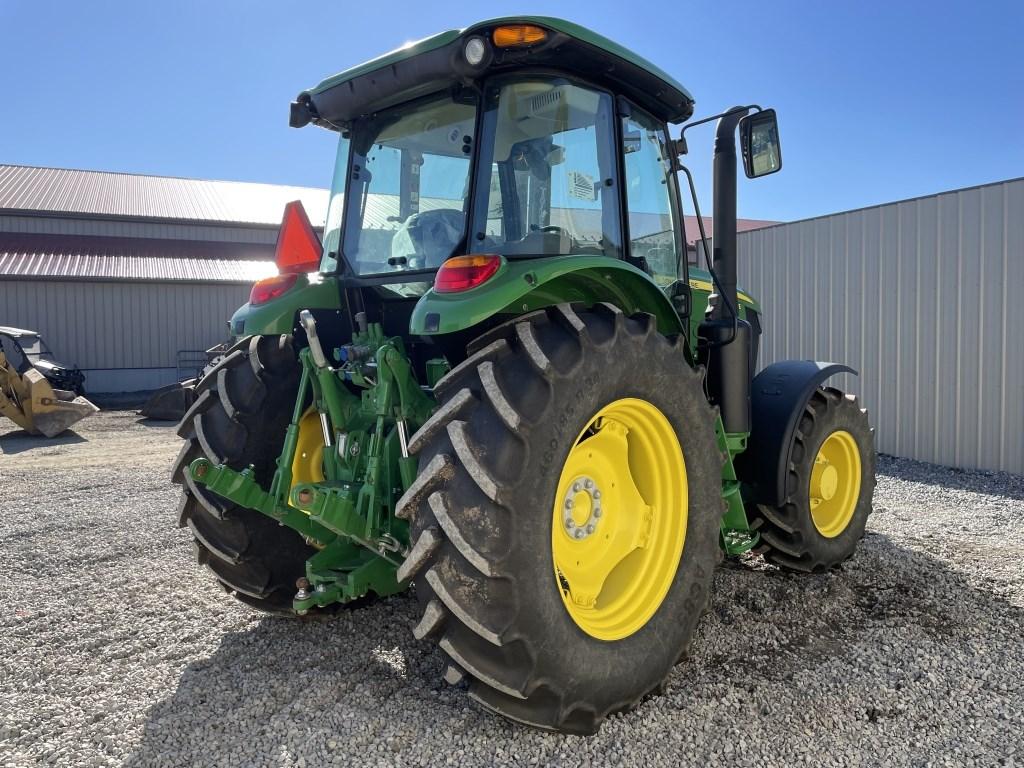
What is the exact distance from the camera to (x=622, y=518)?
287 centimetres

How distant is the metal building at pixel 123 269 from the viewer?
18.2 meters

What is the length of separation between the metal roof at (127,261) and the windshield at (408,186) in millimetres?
16310

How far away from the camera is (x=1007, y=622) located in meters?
3.52

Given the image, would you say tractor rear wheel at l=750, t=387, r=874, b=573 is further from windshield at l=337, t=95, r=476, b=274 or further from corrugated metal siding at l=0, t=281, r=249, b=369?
corrugated metal siding at l=0, t=281, r=249, b=369

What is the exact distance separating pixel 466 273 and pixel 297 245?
1.19m

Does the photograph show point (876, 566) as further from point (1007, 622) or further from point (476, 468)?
point (476, 468)

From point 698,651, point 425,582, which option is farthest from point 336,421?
point 698,651

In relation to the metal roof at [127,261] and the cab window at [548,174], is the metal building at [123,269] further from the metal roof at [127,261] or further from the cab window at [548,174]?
the cab window at [548,174]

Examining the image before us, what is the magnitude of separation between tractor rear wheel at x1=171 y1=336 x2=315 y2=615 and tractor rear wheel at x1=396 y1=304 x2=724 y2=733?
120cm

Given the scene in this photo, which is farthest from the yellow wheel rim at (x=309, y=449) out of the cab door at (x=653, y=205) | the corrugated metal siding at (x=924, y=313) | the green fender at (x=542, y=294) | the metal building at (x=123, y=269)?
the metal building at (x=123, y=269)

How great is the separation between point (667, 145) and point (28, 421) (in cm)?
1077

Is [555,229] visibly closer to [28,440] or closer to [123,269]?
[28,440]

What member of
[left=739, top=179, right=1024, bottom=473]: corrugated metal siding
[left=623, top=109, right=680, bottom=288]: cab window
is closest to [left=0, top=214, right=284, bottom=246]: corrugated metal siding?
[left=739, top=179, right=1024, bottom=473]: corrugated metal siding

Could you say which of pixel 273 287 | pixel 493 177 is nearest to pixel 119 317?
pixel 273 287
